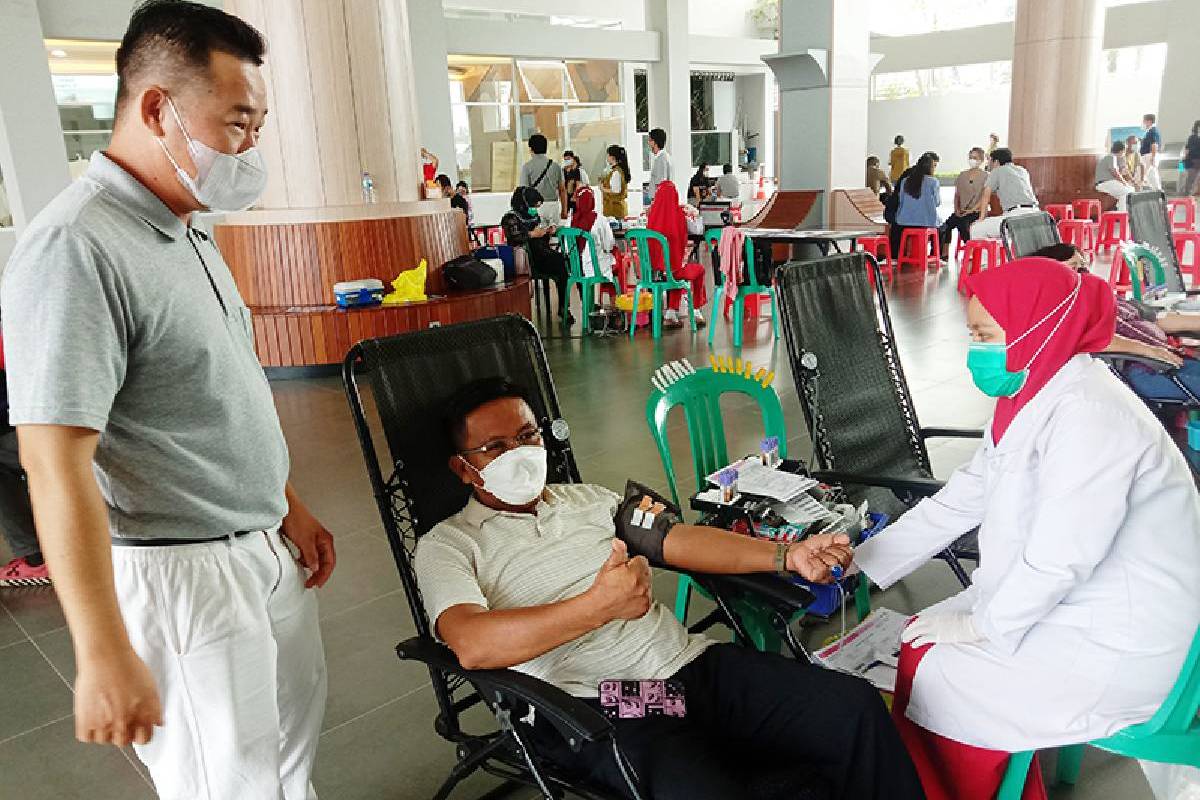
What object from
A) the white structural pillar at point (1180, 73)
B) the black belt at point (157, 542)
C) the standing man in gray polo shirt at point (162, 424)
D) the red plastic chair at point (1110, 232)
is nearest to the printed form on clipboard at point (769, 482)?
the standing man in gray polo shirt at point (162, 424)

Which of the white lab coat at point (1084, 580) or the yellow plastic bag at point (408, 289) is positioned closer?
the white lab coat at point (1084, 580)

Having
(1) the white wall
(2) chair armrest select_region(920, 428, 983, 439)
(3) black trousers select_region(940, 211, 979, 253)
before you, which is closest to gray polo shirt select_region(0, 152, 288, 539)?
(2) chair armrest select_region(920, 428, 983, 439)

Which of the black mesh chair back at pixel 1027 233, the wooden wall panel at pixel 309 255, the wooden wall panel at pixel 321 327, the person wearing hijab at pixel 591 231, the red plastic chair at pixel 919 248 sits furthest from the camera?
the red plastic chair at pixel 919 248

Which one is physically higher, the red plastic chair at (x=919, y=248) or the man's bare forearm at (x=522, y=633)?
the man's bare forearm at (x=522, y=633)

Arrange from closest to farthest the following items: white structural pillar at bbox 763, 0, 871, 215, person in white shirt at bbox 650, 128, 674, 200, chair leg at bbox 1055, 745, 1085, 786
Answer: chair leg at bbox 1055, 745, 1085, 786 < white structural pillar at bbox 763, 0, 871, 215 < person in white shirt at bbox 650, 128, 674, 200

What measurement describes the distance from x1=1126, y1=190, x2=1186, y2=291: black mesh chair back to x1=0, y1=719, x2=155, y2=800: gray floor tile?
5886 millimetres

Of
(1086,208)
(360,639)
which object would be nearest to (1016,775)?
(360,639)

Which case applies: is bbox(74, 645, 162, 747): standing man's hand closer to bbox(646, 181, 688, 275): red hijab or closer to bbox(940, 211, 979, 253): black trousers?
bbox(646, 181, 688, 275): red hijab

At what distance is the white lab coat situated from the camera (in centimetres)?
151

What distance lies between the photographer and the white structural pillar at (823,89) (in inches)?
361

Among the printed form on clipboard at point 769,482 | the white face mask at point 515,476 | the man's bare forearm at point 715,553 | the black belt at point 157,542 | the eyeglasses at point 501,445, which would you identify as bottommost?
the man's bare forearm at point 715,553

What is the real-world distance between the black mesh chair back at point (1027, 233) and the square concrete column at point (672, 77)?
1265 centimetres

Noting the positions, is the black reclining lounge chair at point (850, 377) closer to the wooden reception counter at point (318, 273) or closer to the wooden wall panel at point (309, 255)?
the wooden reception counter at point (318, 273)

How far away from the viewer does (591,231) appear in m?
7.51
